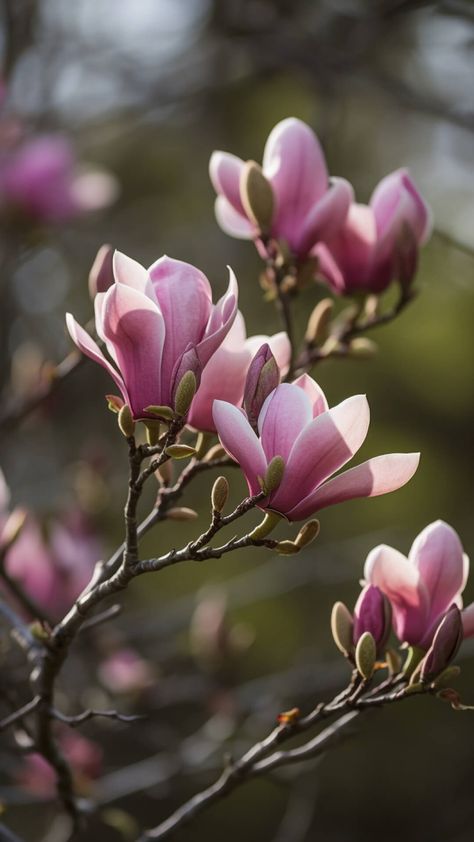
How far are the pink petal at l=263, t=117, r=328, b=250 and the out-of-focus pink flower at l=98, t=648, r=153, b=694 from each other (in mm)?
889

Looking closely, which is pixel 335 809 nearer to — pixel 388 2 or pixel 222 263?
pixel 222 263

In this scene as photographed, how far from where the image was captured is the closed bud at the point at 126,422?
2.21 ft

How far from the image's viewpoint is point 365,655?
28.9 inches

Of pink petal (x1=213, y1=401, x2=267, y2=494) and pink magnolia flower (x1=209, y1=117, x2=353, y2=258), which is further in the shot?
pink magnolia flower (x1=209, y1=117, x2=353, y2=258)

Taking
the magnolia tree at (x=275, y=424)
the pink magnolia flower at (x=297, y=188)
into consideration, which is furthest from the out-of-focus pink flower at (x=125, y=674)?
the pink magnolia flower at (x=297, y=188)

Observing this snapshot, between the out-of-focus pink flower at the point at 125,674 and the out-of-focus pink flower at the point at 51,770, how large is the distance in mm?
126

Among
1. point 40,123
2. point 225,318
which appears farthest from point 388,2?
point 225,318

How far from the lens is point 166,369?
69 centimetres

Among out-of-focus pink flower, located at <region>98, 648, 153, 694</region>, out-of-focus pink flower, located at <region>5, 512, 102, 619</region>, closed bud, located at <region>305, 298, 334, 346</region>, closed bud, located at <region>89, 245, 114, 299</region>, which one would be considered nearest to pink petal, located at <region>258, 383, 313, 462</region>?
closed bud, located at <region>89, 245, 114, 299</region>

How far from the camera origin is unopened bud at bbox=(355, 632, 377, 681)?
73 cm

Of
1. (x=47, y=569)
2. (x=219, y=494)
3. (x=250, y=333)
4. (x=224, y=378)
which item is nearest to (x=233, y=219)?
(x=224, y=378)

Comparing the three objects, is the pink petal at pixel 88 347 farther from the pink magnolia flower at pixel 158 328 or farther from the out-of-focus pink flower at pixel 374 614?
the out-of-focus pink flower at pixel 374 614

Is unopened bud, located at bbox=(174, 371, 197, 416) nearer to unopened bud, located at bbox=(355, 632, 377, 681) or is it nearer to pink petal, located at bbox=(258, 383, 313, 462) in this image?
pink petal, located at bbox=(258, 383, 313, 462)

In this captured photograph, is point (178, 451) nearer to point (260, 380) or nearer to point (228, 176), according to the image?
point (260, 380)
